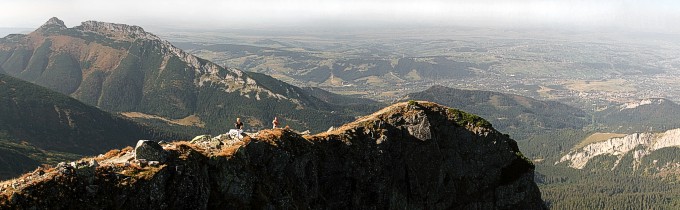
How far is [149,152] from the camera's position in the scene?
1362 inches

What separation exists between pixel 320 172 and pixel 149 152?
2104cm

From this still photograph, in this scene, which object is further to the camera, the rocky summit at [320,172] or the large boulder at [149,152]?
the large boulder at [149,152]

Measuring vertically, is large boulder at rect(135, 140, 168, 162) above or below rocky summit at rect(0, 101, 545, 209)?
above

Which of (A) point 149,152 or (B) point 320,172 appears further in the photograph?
(B) point 320,172

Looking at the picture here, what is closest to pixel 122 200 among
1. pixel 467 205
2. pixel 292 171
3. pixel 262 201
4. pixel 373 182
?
pixel 262 201

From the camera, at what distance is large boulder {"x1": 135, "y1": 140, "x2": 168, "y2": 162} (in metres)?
34.3

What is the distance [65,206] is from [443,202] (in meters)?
48.9

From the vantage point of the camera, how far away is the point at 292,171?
46656mm

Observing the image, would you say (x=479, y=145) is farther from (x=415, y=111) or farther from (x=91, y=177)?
(x=91, y=177)

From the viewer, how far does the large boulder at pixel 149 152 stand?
1352 inches

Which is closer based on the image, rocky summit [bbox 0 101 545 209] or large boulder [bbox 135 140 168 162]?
rocky summit [bbox 0 101 545 209]

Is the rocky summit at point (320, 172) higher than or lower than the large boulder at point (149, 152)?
lower

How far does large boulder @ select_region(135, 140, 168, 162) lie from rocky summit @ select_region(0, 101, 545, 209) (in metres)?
0.08

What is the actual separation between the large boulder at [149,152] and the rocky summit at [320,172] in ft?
0.26
